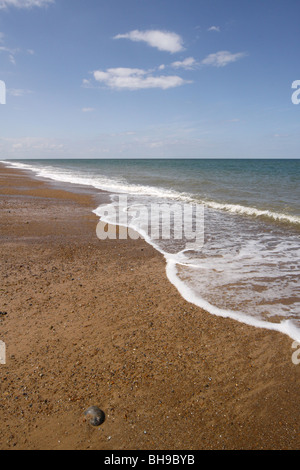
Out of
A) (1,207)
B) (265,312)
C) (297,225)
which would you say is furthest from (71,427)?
(1,207)

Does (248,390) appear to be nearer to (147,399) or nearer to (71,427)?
(147,399)

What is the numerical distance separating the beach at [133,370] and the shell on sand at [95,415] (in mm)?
64

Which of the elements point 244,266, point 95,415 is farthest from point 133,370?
point 244,266

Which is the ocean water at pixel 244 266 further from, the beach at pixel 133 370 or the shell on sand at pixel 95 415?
the shell on sand at pixel 95 415

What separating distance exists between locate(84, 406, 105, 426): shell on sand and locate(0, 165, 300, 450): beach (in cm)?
6

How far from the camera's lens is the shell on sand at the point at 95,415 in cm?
286

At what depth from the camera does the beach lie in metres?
2.79

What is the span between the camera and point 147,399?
10.3 feet

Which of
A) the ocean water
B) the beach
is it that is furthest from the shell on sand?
the ocean water

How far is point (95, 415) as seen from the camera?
2.90m

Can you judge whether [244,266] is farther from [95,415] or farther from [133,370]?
[95,415]

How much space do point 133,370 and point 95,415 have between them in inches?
29.9

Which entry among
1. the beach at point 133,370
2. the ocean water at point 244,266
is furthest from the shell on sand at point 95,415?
the ocean water at point 244,266

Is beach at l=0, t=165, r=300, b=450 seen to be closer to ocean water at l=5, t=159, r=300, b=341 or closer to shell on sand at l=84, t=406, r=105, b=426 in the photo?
shell on sand at l=84, t=406, r=105, b=426
